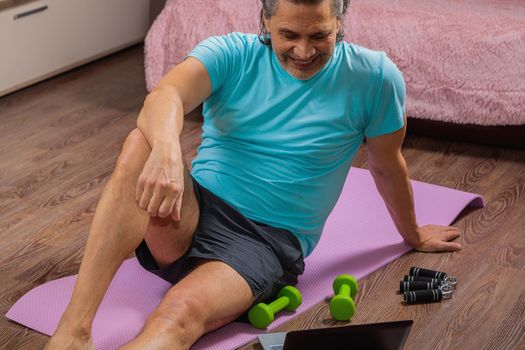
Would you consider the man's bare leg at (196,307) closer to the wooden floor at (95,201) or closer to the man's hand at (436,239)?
the wooden floor at (95,201)

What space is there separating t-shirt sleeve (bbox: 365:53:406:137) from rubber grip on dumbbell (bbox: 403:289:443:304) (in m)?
0.37

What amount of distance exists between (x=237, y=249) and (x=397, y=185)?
0.39 metres

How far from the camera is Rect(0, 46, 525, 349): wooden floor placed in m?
1.82

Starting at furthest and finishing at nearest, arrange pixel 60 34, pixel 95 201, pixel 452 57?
pixel 60 34 < pixel 452 57 < pixel 95 201

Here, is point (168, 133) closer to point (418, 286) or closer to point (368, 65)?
point (368, 65)

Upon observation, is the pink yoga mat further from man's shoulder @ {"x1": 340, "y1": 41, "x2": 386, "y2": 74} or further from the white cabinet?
the white cabinet

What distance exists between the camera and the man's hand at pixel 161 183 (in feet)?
4.75

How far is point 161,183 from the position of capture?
4.74 ft

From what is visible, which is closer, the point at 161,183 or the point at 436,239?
the point at 161,183

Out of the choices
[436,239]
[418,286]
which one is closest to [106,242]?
[418,286]

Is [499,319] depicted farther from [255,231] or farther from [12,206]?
[12,206]

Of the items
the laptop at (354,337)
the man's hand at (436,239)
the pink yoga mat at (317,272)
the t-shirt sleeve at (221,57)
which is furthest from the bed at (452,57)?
Result: the laptop at (354,337)

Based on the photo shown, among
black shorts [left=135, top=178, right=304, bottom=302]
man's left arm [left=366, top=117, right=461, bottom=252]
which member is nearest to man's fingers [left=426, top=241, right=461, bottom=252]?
man's left arm [left=366, top=117, right=461, bottom=252]

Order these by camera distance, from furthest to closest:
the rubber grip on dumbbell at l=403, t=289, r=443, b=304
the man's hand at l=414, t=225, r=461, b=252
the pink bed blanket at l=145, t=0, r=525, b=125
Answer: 1. the pink bed blanket at l=145, t=0, r=525, b=125
2. the man's hand at l=414, t=225, r=461, b=252
3. the rubber grip on dumbbell at l=403, t=289, r=443, b=304
